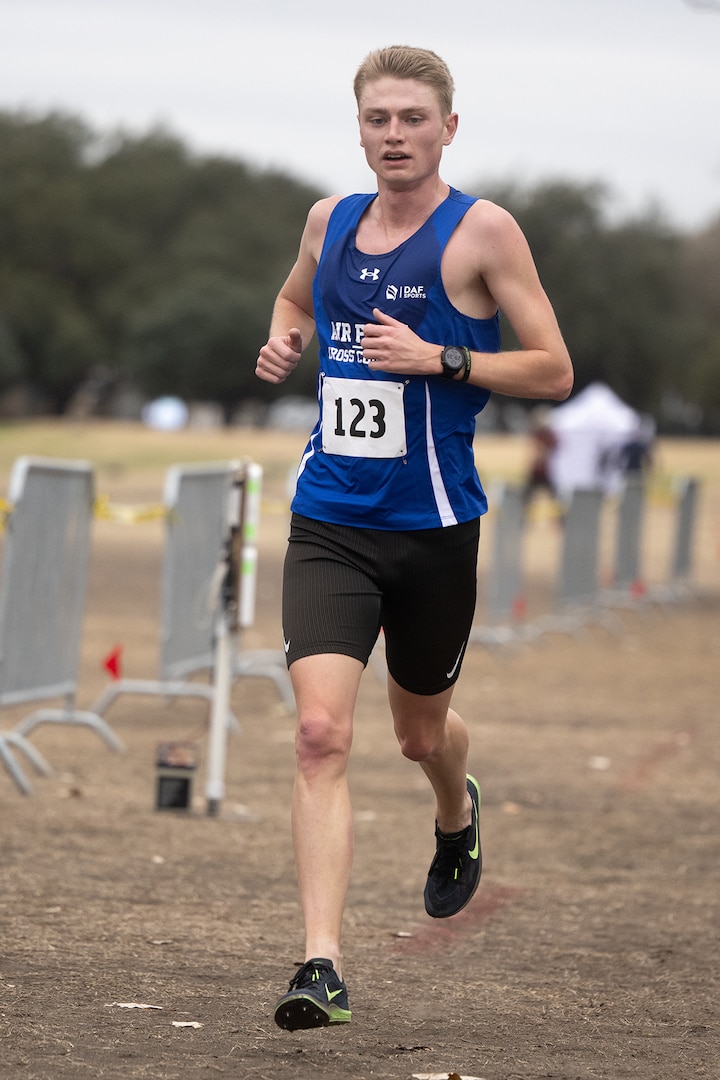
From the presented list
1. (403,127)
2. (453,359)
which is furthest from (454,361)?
(403,127)

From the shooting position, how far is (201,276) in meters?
84.9

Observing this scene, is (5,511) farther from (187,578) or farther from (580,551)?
(580,551)


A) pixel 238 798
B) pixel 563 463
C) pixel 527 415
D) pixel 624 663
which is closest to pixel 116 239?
pixel 527 415

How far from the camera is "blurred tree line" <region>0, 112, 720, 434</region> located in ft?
262

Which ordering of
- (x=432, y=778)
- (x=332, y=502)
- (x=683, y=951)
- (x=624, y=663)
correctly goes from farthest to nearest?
(x=624, y=663)
(x=683, y=951)
(x=432, y=778)
(x=332, y=502)

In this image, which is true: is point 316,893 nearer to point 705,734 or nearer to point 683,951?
point 683,951

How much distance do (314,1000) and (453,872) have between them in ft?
4.68

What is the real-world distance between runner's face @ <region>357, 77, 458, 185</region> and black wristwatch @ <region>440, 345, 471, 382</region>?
441mm

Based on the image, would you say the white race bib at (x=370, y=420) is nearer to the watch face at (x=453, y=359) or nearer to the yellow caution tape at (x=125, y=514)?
the watch face at (x=453, y=359)

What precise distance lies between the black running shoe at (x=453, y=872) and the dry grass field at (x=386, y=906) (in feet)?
0.61

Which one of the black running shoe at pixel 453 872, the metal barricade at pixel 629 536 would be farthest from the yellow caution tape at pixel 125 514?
the metal barricade at pixel 629 536

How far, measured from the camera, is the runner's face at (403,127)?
179 inches

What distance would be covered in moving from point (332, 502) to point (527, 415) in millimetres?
82509

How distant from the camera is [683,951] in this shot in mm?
5582
